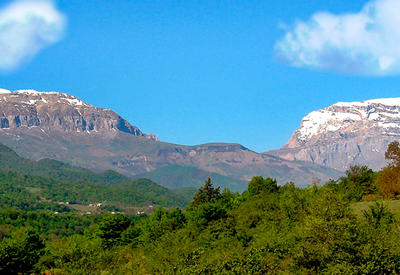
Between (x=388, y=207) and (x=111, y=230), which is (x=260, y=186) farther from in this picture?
(x=388, y=207)

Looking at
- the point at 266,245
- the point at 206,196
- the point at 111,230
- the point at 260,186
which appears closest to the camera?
the point at 266,245

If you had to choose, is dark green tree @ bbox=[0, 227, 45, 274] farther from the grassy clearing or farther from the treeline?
the grassy clearing

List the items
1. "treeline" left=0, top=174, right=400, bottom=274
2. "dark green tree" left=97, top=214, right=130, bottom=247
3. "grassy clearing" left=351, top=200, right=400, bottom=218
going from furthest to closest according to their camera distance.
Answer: "dark green tree" left=97, top=214, right=130, bottom=247
"grassy clearing" left=351, top=200, right=400, bottom=218
"treeline" left=0, top=174, right=400, bottom=274

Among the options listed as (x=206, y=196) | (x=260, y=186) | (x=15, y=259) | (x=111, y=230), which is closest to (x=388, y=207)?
(x=260, y=186)

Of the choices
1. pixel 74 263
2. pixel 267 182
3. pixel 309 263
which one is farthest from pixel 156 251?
pixel 267 182

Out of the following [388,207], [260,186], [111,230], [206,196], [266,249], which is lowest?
[111,230]

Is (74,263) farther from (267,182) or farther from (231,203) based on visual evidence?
(267,182)

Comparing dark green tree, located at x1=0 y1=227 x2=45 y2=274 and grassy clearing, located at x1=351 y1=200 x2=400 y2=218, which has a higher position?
grassy clearing, located at x1=351 y1=200 x2=400 y2=218

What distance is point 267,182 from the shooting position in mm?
197875

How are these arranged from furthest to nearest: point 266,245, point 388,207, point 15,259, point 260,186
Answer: point 260,186
point 15,259
point 388,207
point 266,245

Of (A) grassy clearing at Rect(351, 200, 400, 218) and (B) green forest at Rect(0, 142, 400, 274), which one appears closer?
(B) green forest at Rect(0, 142, 400, 274)

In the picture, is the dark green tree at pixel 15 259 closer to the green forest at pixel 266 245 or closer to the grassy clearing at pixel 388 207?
the green forest at pixel 266 245

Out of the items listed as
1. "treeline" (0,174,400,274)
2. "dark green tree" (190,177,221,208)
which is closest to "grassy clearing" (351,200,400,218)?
"treeline" (0,174,400,274)

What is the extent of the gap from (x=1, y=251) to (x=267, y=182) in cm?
10744
